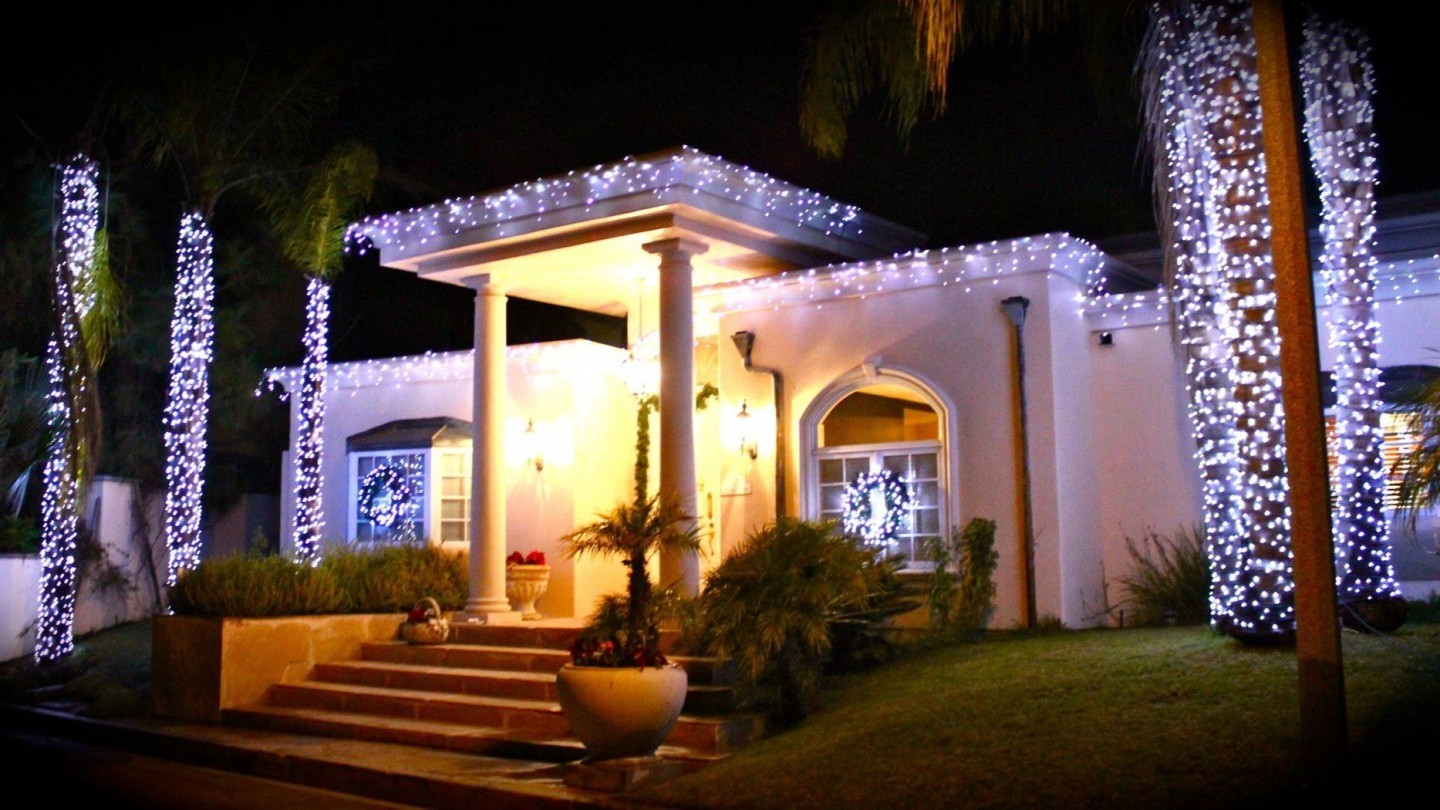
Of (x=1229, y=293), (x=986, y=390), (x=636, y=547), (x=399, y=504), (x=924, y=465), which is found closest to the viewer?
(x=636, y=547)

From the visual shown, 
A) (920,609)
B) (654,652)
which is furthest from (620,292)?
(654,652)

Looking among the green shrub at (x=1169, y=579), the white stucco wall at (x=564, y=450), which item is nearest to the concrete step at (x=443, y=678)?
the white stucco wall at (x=564, y=450)

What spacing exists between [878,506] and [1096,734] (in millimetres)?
6989

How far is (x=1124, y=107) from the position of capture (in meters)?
14.0

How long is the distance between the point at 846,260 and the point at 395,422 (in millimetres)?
7376

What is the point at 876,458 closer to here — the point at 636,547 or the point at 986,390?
the point at 986,390

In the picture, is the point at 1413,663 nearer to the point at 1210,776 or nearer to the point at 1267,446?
the point at 1267,446

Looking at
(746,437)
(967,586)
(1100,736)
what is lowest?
(1100,736)

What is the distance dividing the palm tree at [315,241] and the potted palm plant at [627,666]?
7368 millimetres

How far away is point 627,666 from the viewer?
32.3 feet

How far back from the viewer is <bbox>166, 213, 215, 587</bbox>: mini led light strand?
16.4 meters

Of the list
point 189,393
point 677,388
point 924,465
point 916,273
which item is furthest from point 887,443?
point 189,393

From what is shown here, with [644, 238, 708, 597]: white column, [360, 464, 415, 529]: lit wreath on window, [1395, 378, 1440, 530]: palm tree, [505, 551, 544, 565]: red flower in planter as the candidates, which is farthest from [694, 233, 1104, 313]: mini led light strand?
[360, 464, 415, 529]: lit wreath on window

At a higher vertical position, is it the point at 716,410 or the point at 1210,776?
the point at 716,410
